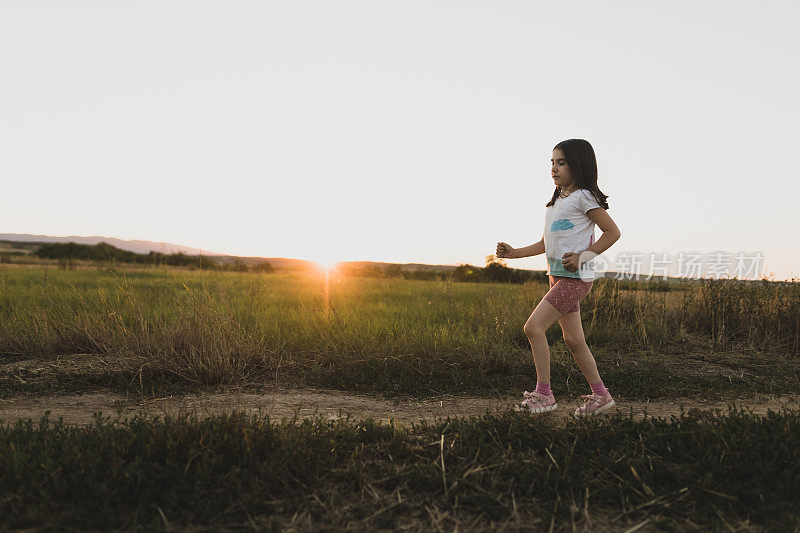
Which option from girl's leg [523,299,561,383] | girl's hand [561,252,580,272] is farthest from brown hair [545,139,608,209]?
girl's leg [523,299,561,383]

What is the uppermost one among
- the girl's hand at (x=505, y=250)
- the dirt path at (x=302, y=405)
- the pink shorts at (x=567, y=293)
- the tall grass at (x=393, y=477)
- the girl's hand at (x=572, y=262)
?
the girl's hand at (x=505, y=250)

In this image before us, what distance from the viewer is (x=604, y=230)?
4.02 metres

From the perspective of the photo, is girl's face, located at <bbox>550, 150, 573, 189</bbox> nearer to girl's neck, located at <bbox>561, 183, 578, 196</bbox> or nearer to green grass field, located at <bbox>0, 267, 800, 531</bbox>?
girl's neck, located at <bbox>561, 183, 578, 196</bbox>

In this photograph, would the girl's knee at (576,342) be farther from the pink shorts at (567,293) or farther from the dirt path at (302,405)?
the dirt path at (302,405)

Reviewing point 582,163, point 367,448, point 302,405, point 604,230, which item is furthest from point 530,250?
point 302,405

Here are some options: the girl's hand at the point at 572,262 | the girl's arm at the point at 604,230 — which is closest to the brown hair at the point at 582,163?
the girl's arm at the point at 604,230

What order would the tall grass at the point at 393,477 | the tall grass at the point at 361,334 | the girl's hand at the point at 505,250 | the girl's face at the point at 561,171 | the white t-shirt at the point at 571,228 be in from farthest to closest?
the tall grass at the point at 361,334, the girl's hand at the point at 505,250, the girl's face at the point at 561,171, the white t-shirt at the point at 571,228, the tall grass at the point at 393,477

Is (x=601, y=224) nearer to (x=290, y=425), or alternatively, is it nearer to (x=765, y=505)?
(x=765, y=505)

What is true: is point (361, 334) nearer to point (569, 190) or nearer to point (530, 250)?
point (530, 250)

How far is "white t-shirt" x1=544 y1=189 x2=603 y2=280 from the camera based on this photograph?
4082 mm

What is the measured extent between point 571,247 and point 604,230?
284mm

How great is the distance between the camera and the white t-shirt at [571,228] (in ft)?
13.4

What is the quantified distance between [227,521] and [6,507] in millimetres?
1108

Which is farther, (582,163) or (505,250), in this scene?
(505,250)
